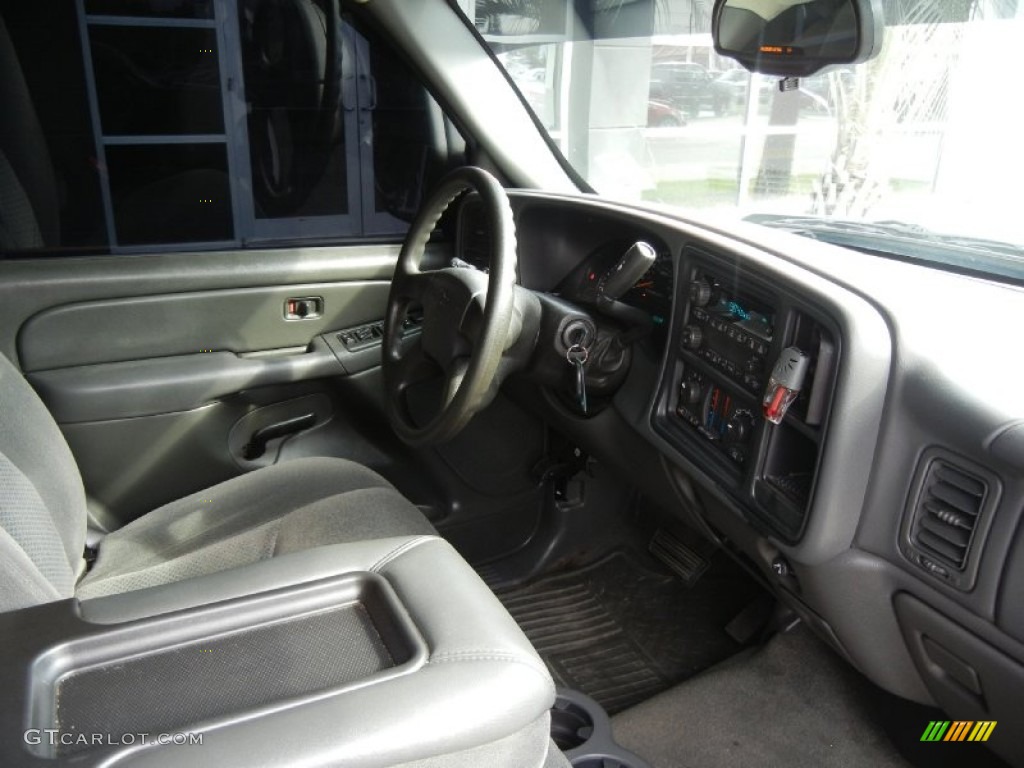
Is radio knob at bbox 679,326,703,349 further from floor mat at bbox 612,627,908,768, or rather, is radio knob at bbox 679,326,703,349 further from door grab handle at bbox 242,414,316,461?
door grab handle at bbox 242,414,316,461

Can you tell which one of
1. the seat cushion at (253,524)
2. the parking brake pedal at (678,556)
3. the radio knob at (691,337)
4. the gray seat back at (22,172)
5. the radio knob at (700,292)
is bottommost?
the parking brake pedal at (678,556)

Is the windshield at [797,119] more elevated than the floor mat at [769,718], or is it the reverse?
the windshield at [797,119]

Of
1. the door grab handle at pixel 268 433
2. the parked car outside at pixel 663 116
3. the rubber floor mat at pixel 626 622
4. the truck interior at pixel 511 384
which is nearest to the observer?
the truck interior at pixel 511 384

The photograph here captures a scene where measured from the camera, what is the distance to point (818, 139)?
195 centimetres

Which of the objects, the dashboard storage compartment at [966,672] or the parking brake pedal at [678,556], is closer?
the dashboard storage compartment at [966,672]

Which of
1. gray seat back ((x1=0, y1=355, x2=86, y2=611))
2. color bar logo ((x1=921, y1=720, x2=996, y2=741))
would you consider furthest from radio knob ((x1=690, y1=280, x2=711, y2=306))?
gray seat back ((x1=0, y1=355, x2=86, y2=611))

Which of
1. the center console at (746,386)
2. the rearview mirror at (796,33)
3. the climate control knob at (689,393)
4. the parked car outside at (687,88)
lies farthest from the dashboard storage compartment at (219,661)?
the parked car outside at (687,88)

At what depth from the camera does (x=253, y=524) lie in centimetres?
169

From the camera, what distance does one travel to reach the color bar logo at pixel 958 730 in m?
1.29

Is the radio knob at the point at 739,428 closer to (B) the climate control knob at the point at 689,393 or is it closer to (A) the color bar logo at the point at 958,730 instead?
(B) the climate control knob at the point at 689,393

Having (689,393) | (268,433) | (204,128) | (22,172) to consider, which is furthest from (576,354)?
(22,172)

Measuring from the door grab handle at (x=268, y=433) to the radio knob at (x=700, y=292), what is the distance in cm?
111

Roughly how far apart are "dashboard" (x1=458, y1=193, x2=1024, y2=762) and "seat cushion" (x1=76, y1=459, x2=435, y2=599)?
56 cm

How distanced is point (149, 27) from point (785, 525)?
174 cm
